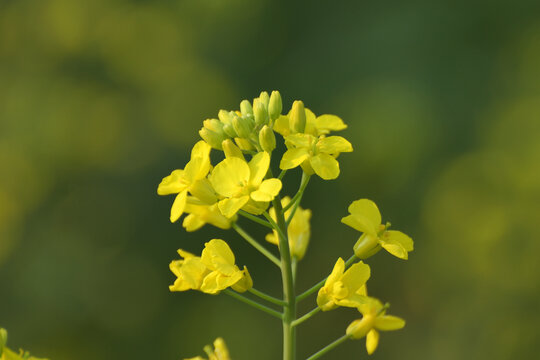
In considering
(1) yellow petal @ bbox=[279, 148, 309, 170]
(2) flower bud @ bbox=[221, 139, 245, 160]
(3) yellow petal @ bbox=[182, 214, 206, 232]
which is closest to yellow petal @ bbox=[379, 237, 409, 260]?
(1) yellow petal @ bbox=[279, 148, 309, 170]

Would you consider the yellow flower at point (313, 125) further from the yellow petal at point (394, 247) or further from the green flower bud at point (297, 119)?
the yellow petal at point (394, 247)

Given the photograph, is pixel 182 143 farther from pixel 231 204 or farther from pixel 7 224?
pixel 231 204

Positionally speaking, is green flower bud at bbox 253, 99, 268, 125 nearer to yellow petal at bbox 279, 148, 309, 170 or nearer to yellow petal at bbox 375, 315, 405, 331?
yellow petal at bbox 279, 148, 309, 170

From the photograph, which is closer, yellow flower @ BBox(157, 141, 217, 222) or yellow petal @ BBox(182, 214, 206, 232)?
yellow flower @ BBox(157, 141, 217, 222)

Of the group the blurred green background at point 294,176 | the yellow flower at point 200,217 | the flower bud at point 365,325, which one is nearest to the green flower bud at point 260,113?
the yellow flower at point 200,217

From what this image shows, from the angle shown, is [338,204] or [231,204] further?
[338,204]

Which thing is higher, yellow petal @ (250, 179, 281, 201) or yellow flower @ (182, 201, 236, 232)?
yellow petal @ (250, 179, 281, 201)

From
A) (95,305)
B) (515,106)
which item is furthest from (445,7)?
(95,305)
